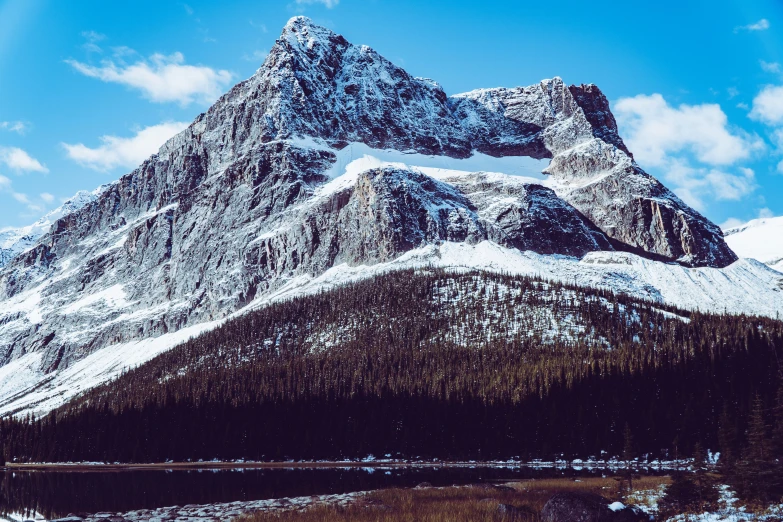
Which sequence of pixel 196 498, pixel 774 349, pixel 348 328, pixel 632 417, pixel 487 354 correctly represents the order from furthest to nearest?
pixel 348 328 < pixel 487 354 < pixel 774 349 < pixel 632 417 < pixel 196 498

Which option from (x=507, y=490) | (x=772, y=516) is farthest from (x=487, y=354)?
(x=772, y=516)

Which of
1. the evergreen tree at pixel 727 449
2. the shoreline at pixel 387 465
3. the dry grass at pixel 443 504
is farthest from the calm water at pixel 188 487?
the evergreen tree at pixel 727 449

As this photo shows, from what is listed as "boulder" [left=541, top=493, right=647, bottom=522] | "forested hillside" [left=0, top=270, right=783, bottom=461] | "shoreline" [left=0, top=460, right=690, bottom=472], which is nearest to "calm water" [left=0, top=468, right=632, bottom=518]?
"shoreline" [left=0, top=460, right=690, bottom=472]

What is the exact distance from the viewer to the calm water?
54219mm

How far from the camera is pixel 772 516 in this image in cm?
2997

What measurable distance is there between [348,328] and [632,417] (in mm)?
103053

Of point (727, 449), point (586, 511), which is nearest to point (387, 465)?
point (727, 449)

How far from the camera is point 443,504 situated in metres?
42.3

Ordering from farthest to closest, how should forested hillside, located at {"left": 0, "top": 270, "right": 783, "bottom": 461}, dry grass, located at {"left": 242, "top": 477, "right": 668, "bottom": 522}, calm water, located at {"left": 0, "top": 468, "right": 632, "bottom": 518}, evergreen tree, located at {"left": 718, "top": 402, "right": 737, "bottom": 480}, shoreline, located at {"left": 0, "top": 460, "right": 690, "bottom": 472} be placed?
forested hillside, located at {"left": 0, "top": 270, "right": 783, "bottom": 461}
shoreline, located at {"left": 0, "top": 460, "right": 690, "bottom": 472}
calm water, located at {"left": 0, "top": 468, "right": 632, "bottom": 518}
evergreen tree, located at {"left": 718, "top": 402, "right": 737, "bottom": 480}
dry grass, located at {"left": 242, "top": 477, "right": 668, "bottom": 522}

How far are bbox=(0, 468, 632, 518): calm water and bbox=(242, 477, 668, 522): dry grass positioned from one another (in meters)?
10.2

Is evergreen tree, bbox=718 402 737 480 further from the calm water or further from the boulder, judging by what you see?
the calm water

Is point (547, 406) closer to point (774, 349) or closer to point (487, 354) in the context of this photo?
point (487, 354)

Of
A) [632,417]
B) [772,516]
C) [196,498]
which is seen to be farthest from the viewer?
[632,417]

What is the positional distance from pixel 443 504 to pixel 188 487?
33116 millimetres
